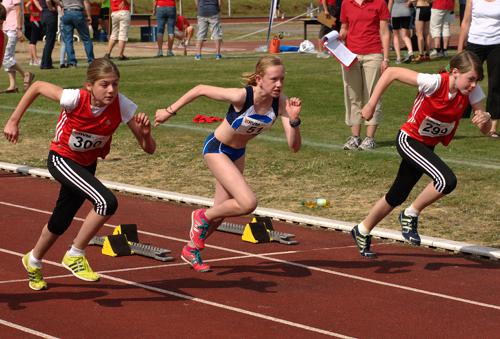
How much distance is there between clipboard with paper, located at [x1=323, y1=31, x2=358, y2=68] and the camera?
1391 cm

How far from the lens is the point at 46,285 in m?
8.60

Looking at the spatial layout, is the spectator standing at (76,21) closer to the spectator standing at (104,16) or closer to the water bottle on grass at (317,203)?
the spectator standing at (104,16)

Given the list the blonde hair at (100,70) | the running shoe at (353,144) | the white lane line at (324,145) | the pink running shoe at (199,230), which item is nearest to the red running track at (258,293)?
the pink running shoe at (199,230)

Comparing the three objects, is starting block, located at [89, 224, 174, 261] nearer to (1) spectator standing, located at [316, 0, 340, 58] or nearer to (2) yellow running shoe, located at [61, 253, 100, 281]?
(2) yellow running shoe, located at [61, 253, 100, 281]

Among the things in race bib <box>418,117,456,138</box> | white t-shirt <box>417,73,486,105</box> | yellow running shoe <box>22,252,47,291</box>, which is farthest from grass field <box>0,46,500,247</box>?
yellow running shoe <box>22,252,47,291</box>

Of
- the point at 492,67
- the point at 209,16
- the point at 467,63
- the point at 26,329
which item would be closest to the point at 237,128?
the point at 467,63

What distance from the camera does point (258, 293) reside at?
8.62m

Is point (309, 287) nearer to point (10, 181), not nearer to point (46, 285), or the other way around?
point (46, 285)

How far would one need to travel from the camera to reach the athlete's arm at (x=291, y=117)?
873 cm

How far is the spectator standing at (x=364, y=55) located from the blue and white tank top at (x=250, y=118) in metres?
5.89

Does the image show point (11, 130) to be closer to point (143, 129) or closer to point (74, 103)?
point (74, 103)

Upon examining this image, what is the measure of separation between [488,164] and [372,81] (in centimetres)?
198

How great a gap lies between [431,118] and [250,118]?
61.5 inches

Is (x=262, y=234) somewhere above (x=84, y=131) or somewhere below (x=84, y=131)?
below
